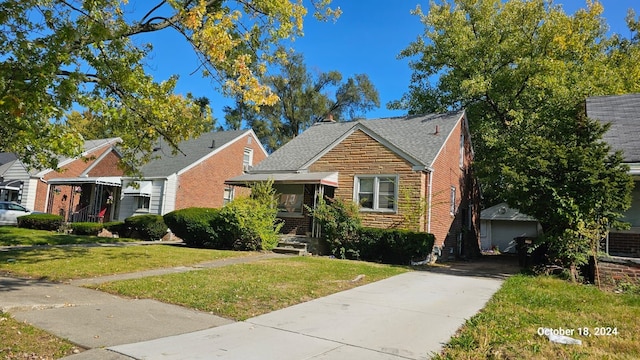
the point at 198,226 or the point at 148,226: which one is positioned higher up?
the point at 198,226

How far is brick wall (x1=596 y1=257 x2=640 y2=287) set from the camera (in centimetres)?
1127

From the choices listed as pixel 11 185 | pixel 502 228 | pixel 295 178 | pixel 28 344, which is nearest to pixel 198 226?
pixel 295 178

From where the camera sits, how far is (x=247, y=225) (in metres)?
16.4

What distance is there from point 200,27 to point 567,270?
37.6 feet

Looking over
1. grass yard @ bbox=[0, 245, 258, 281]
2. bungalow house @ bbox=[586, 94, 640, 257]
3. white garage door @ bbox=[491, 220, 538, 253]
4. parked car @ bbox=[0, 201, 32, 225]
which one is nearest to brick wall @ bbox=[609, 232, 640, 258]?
bungalow house @ bbox=[586, 94, 640, 257]

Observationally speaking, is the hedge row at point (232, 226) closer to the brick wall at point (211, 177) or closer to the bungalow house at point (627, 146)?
the brick wall at point (211, 177)

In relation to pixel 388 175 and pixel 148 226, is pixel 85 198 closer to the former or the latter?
pixel 148 226

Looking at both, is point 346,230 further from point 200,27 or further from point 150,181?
point 150,181

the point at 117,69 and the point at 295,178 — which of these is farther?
the point at 295,178

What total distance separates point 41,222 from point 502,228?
94.8ft

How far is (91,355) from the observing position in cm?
476

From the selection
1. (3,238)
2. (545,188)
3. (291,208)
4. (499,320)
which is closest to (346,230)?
(291,208)

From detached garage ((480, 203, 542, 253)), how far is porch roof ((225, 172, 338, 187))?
1562cm

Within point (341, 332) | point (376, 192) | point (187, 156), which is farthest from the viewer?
point (187, 156)
